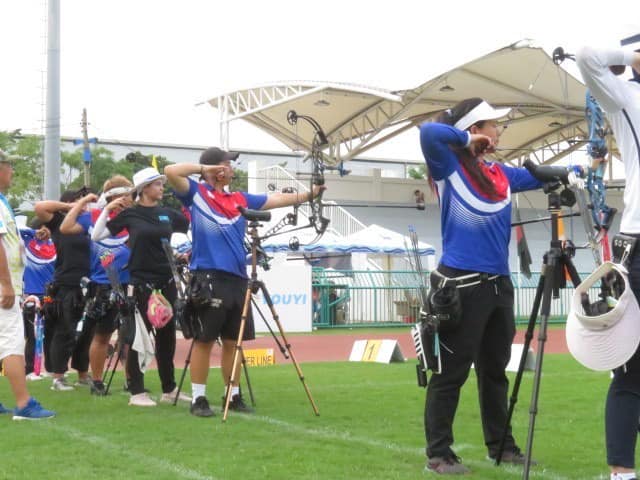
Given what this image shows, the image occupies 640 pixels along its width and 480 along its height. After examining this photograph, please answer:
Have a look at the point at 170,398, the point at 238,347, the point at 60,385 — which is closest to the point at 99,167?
the point at 60,385

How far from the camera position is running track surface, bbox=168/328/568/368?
15.8m

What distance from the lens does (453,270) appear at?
5.60 metres

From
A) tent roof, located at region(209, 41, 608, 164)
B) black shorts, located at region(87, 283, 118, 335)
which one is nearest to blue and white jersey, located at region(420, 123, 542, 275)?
black shorts, located at region(87, 283, 118, 335)

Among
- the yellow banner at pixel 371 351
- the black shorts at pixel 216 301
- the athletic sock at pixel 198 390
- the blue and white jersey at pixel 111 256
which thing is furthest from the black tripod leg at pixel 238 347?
the yellow banner at pixel 371 351

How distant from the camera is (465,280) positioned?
5547 mm

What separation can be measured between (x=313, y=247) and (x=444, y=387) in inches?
860

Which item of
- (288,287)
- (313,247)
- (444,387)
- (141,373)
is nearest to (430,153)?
(444,387)

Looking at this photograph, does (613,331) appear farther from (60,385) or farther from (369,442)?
(60,385)

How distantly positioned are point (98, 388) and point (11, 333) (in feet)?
7.22

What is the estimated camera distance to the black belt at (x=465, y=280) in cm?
551

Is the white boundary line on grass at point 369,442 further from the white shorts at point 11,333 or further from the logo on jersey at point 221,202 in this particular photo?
the white shorts at point 11,333

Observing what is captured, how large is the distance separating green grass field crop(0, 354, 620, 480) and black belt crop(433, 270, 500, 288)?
1074 mm

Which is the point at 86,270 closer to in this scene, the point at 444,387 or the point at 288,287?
the point at 444,387

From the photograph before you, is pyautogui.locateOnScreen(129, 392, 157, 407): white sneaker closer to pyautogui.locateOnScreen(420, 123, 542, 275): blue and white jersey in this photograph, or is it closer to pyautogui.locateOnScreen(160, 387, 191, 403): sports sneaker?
pyautogui.locateOnScreen(160, 387, 191, 403): sports sneaker
